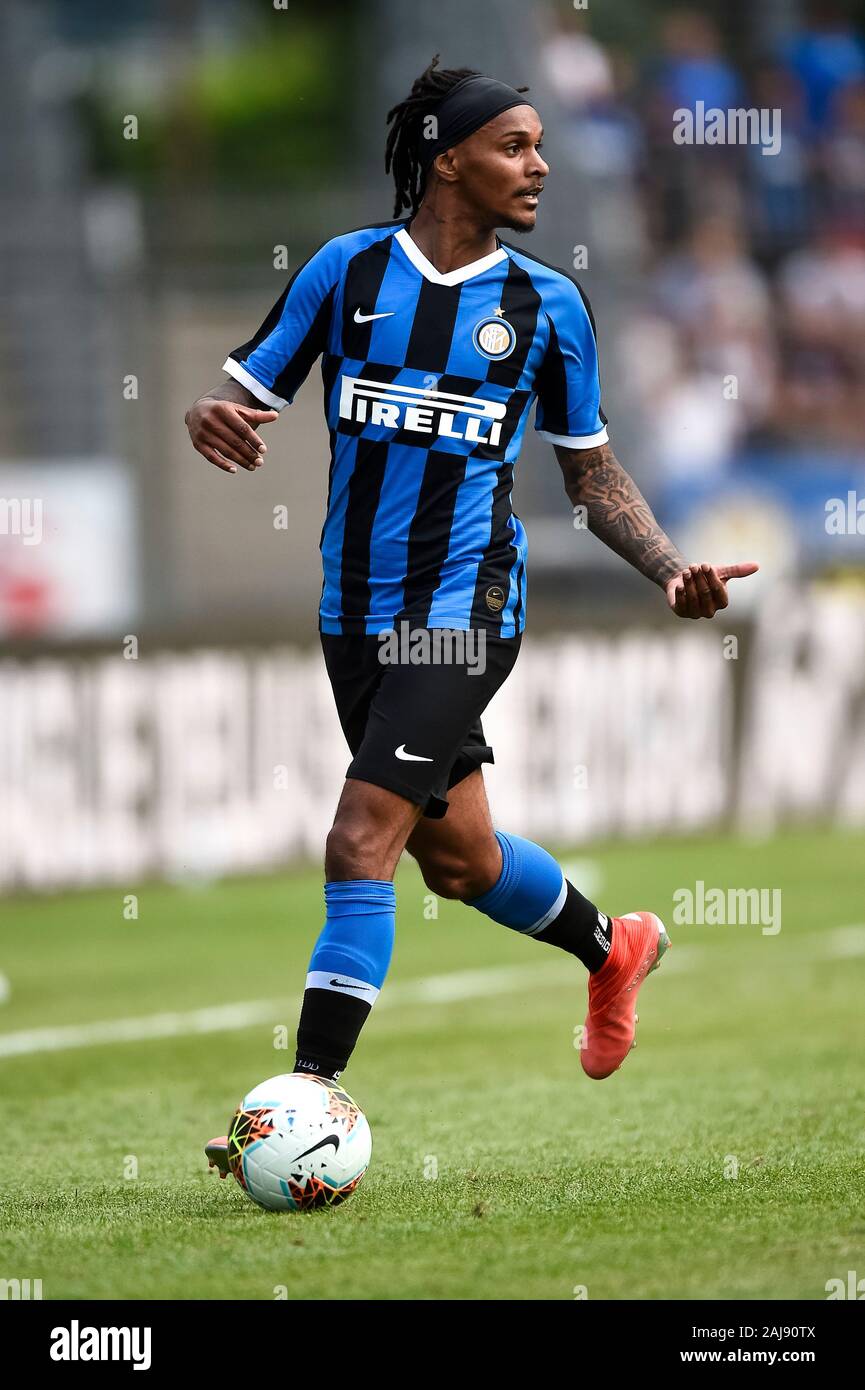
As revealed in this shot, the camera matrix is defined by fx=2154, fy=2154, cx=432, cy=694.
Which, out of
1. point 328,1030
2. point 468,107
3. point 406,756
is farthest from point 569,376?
point 328,1030

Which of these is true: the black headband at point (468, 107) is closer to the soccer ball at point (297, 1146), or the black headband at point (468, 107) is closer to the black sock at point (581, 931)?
the black sock at point (581, 931)

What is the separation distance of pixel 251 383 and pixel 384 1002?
406 centimetres

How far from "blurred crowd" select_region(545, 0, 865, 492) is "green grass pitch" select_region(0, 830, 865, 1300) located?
227 inches

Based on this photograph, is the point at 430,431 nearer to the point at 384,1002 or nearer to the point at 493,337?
the point at 493,337

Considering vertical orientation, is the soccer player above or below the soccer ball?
above

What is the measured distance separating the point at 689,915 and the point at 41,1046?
3.97 metres

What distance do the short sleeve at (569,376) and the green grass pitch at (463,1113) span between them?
178cm

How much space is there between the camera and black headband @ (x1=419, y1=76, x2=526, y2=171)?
197 inches

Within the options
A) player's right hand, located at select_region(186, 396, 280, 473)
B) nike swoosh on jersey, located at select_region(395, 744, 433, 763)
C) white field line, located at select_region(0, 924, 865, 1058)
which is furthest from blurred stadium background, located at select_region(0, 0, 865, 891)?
nike swoosh on jersey, located at select_region(395, 744, 433, 763)

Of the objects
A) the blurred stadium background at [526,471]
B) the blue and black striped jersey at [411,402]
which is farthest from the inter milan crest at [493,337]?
the blurred stadium background at [526,471]

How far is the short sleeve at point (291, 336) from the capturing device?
→ 501cm

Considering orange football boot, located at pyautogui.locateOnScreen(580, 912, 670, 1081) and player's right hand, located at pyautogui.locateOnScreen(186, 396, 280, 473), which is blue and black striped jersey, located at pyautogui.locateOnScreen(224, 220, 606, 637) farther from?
orange football boot, located at pyautogui.locateOnScreen(580, 912, 670, 1081)

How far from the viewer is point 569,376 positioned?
5.19 m

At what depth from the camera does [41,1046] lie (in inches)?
296
